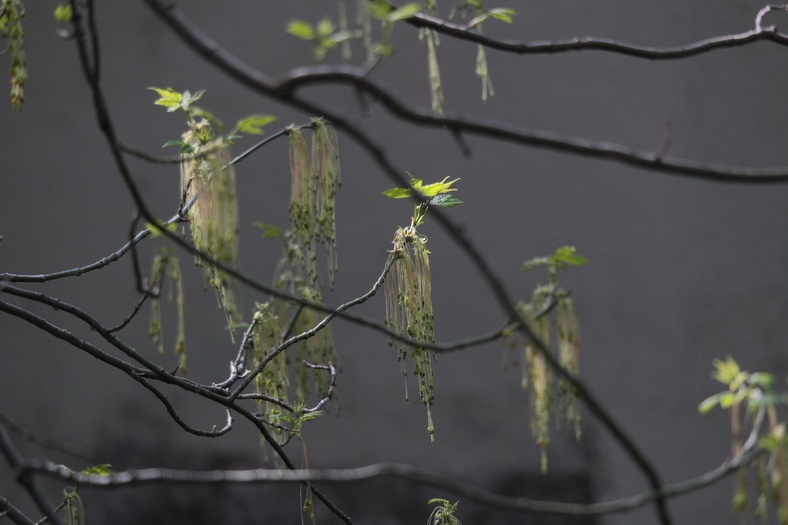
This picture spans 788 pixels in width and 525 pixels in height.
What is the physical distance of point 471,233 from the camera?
11.8 feet

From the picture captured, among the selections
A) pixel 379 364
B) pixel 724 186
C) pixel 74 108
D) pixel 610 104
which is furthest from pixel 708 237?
pixel 74 108

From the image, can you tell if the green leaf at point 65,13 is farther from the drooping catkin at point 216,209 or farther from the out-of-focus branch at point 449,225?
the out-of-focus branch at point 449,225

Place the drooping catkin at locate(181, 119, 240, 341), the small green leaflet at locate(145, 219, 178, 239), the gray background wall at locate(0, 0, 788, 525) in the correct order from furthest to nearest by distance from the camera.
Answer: the gray background wall at locate(0, 0, 788, 525) → the drooping catkin at locate(181, 119, 240, 341) → the small green leaflet at locate(145, 219, 178, 239)

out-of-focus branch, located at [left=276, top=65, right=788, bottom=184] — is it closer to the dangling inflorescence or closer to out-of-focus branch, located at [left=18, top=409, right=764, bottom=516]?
out-of-focus branch, located at [left=18, top=409, right=764, bottom=516]

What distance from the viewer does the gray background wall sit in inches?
141

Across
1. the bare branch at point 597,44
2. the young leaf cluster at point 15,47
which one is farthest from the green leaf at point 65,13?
the bare branch at point 597,44

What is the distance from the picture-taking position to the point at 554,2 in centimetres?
360

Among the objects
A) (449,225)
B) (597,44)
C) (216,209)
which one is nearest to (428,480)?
(449,225)

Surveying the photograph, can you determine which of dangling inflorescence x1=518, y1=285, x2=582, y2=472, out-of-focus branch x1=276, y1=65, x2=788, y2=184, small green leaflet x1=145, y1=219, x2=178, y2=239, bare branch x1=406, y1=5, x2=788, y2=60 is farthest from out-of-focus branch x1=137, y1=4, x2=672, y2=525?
bare branch x1=406, y1=5, x2=788, y2=60

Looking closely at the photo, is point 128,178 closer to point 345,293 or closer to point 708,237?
point 345,293

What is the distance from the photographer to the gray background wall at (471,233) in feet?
11.8

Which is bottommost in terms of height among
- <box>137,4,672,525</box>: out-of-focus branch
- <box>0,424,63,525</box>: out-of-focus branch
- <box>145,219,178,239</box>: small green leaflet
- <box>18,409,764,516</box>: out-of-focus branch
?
<box>18,409,764,516</box>: out-of-focus branch

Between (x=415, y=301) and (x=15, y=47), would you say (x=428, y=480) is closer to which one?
(x=415, y=301)

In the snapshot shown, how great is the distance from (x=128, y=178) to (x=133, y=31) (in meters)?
2.95
